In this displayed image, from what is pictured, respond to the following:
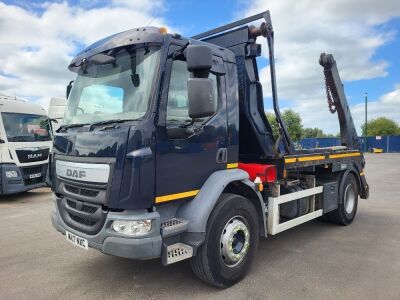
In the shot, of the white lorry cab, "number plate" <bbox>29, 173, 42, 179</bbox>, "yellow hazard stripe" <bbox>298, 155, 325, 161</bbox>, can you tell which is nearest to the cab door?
"yellow hazard stripe" <bbox>298, 155, 325, 161</bbox>

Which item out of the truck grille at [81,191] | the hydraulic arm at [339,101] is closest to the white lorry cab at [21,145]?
the truck grille at [81,191]

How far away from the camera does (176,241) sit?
354cm

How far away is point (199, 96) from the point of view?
130 inches

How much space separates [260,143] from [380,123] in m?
69.7

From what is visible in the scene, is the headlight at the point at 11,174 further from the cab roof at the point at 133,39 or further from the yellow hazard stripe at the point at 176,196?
the yellow hazard stripe at the point at 176,196

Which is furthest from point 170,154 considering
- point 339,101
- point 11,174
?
point 11,174

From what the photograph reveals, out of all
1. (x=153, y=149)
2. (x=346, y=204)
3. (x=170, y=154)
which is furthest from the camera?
(x=346, y=204)

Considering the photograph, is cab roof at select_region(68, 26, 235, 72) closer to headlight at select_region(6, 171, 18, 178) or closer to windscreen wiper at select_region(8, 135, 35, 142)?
headlight at select_region(6, 171, 18, 178)

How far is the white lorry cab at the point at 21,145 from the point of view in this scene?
9.70m

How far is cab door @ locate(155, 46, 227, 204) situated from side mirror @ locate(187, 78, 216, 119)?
0.31m

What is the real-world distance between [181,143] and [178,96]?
48cm

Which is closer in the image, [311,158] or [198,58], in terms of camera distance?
[198,58]

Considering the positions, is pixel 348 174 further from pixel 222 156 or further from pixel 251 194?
pixel 222 156

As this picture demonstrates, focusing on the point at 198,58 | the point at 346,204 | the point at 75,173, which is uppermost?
the point at 198,58
